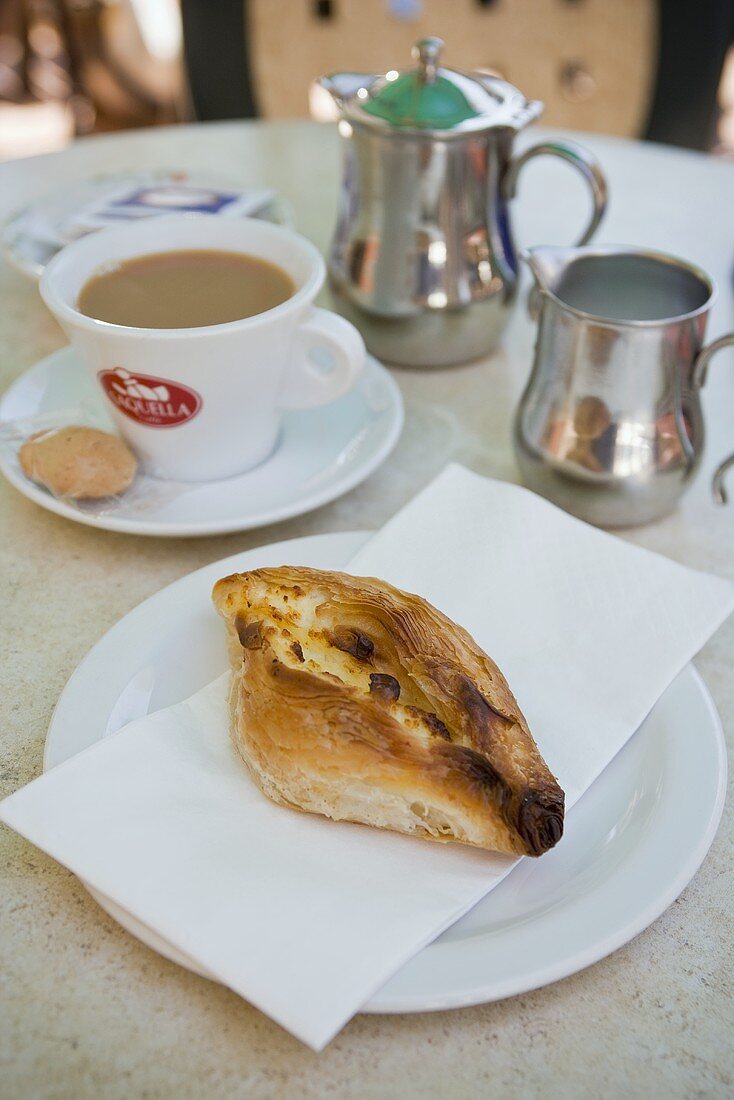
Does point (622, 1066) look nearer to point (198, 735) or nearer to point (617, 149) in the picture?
point (198, 735)

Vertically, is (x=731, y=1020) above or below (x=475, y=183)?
below

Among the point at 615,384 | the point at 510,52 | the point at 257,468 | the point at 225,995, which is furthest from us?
the point at 510,52

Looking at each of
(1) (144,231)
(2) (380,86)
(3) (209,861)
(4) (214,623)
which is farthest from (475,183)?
(3) (209,861)

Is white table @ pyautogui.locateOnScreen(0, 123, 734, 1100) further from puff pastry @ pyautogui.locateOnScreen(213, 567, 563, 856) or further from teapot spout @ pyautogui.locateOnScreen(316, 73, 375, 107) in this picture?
teapot spout @ pyautogui.locateOnScreen(316, 73, 375, 107)

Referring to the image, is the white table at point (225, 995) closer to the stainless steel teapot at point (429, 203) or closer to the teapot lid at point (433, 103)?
the stainless steel teapot at point (429, 203)

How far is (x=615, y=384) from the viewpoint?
0.69 metres

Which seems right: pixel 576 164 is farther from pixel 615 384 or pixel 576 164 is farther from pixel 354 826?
pixel 354 826

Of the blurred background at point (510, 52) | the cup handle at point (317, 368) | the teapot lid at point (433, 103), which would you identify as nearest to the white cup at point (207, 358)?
the cup handle at point (317, 368)

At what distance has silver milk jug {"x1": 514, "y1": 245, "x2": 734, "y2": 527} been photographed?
0.68 metres

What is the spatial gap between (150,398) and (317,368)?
0.44ft

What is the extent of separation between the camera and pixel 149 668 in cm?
59

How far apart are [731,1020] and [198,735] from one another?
29 cm

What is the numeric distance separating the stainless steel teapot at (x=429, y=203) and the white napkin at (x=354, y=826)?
261mm

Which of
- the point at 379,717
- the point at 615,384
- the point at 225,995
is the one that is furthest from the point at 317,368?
the point at 225,995
